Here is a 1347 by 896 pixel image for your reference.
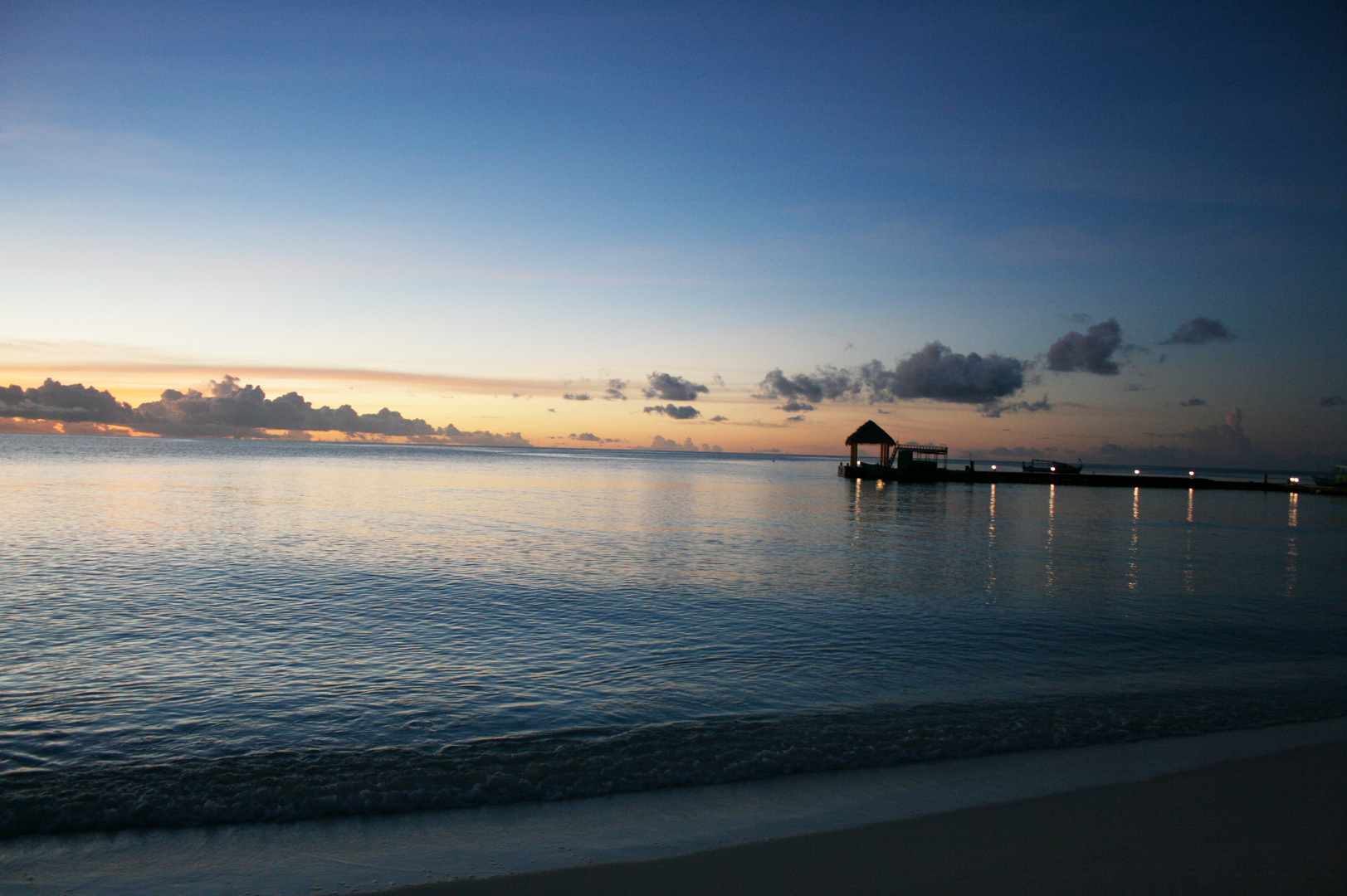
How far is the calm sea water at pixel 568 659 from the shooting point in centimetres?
666

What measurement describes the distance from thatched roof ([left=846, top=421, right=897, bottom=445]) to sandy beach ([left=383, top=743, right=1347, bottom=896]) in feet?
214

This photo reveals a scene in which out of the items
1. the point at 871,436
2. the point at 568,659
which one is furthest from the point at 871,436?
the point at 568,659

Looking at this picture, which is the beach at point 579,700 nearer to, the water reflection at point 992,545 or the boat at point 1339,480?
the water reflection at point 992,545

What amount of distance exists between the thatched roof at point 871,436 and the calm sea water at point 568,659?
145 feet

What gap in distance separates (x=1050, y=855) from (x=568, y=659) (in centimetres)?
684

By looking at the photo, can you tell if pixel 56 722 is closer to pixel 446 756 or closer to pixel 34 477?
pixel 446 756

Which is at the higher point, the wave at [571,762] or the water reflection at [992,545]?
the wave at [571,762]

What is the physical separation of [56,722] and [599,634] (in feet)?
22.7

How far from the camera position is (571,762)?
22.4 feet

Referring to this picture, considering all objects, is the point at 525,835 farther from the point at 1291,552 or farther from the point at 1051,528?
the point at 1051,528

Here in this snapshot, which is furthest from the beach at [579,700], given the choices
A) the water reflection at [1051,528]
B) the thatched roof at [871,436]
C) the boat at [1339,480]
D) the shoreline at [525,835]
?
the boat at [1339,480]

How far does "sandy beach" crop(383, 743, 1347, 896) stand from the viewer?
4.68 m

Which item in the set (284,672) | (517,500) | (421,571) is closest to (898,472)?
(517,500)

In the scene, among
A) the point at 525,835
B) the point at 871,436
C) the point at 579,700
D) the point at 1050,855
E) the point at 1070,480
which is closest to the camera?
the point at 1050,855
